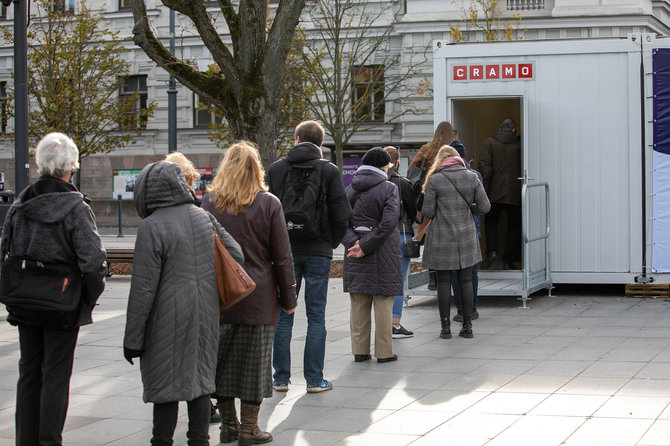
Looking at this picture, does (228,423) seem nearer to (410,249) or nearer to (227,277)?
(227,277)

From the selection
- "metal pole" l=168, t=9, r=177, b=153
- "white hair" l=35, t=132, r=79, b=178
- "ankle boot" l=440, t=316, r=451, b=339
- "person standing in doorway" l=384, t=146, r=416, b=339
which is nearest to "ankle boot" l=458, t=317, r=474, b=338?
"ankle boot" l=440, t=316, r=451, b=339

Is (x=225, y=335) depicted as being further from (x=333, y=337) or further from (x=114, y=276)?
(x=114, y=276)

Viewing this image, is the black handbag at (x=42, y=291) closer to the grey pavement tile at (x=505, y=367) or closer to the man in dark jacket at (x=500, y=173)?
the grey pavement tile at (x=505, y=367)

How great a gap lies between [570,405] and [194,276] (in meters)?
2.77

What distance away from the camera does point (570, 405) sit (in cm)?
602

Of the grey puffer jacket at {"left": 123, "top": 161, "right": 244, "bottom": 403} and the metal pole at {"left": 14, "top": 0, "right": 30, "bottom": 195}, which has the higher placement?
the metal pole at {"left": 14, "top": 0, "right": 30, "bottom": 195}

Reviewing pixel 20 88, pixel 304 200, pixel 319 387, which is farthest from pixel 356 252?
pixel 20 88

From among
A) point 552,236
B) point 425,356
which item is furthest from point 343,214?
point 552,236

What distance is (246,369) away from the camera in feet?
17.6

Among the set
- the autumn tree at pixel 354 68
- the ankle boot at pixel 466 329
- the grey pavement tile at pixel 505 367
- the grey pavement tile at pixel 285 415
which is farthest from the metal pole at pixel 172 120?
the grey pavement tile at pixel 285 415

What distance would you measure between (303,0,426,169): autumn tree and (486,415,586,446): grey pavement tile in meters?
18.9

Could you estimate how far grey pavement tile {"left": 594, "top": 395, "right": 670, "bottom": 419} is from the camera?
5703 millimetres

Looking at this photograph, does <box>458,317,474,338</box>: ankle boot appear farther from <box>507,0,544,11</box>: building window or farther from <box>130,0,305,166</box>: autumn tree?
<box>507,0,544,11</box>: building window

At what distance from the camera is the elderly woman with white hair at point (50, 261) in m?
4.91
